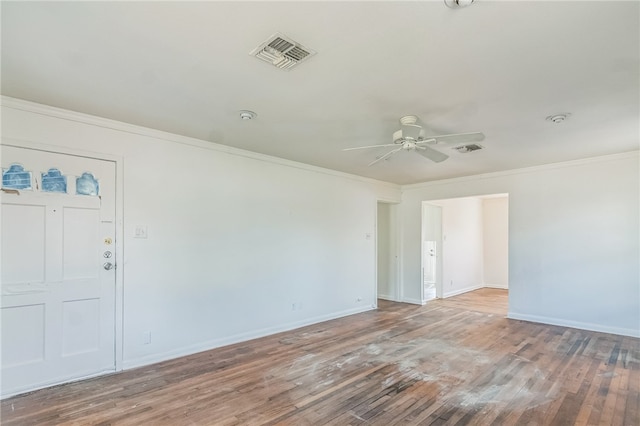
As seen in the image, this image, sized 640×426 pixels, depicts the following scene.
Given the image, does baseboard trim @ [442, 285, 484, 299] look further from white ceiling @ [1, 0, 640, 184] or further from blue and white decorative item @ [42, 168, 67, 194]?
blue and white decorative item @ [42, 168, 67, 194]

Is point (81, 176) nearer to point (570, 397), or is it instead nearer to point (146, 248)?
point (146, 248)

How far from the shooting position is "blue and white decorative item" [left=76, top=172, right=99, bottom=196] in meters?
3.18

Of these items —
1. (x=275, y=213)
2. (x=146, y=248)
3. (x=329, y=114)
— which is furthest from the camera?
(x=275, y=213)

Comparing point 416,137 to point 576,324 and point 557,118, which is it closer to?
point 557,118

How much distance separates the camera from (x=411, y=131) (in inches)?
121

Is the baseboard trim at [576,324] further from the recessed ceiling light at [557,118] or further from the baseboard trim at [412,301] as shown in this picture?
the recessed ceiling light at [557,118]

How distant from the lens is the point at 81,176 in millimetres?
3186

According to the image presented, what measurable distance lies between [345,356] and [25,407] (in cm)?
285

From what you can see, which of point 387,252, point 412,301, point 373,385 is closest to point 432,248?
point 387,252

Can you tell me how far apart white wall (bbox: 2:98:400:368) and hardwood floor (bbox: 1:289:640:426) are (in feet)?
1.27

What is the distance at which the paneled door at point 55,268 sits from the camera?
2816 mm

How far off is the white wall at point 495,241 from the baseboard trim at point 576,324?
371cm

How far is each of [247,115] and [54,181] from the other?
189 centimetres

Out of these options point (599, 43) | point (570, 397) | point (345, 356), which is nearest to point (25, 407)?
point (345, 356)
